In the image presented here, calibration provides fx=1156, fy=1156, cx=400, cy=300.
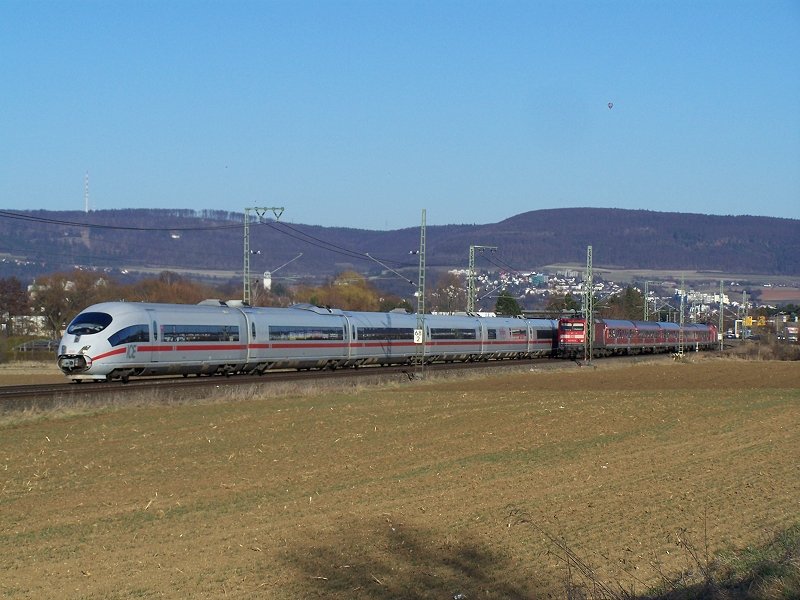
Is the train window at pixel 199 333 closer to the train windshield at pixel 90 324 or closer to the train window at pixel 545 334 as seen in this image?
the train windshield at pixel 90 324

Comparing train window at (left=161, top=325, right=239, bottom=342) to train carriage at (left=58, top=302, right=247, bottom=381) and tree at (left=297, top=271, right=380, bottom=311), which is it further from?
tree at (left=297, top=271, right=380, bottom=311)

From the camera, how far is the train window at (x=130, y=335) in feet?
132

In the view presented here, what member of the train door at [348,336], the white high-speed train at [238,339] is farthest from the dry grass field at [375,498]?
the train door at [348,336]

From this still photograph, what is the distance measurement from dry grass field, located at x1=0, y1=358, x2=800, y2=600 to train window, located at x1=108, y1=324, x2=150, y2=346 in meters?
6.46

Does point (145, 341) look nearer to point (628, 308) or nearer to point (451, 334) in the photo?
point (451, 334)

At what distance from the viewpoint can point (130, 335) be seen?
4059 centimetres

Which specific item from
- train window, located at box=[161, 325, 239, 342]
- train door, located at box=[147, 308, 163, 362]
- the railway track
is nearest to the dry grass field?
the railway track

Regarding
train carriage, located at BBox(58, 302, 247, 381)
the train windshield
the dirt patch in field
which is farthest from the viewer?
the dirt patch in field

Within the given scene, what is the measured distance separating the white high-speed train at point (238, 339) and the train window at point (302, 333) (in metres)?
0.04

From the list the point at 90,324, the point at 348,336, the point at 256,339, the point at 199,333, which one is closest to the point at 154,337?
the point at 90,324

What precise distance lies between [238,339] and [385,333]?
49.3 ft

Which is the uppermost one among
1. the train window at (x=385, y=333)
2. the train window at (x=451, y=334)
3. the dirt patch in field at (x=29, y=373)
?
the train window at (x=385, y=333)

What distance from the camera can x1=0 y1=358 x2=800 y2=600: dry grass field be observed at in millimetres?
14558

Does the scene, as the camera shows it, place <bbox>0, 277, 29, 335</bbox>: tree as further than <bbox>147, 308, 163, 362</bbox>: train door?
Yes
